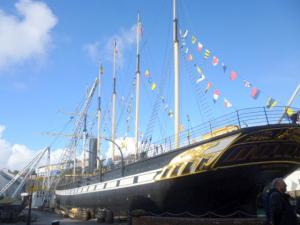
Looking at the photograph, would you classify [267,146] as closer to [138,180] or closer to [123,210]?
[138,180]

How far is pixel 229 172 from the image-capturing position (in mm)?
16469

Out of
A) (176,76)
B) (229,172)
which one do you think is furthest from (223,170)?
(176,76)

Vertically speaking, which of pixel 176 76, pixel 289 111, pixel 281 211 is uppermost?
pixel 176 76

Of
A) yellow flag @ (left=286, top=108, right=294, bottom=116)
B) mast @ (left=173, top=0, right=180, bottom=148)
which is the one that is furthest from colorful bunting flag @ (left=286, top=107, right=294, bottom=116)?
mast @ (left=173, top=0, right=180, bottom=148)

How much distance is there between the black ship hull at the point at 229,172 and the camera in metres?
16.1

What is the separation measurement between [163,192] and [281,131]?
6460 millimetres

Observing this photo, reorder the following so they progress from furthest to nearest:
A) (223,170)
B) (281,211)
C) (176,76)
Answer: (176,76) → (223,170) → (281,211)

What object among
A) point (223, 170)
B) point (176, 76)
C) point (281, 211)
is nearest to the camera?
point (281, 211)

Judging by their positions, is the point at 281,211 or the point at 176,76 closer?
the point at 281,211

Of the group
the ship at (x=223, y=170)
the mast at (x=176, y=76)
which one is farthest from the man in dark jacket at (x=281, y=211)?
the mast at (x=176, y=76)

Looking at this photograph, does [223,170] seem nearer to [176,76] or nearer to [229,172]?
[229,172]

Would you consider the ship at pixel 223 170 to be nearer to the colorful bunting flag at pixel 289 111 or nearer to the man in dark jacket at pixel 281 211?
the colorful bunting flag at pixel 289 111

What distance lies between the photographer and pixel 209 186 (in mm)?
16938

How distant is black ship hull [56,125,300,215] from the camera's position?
53.0 ft
